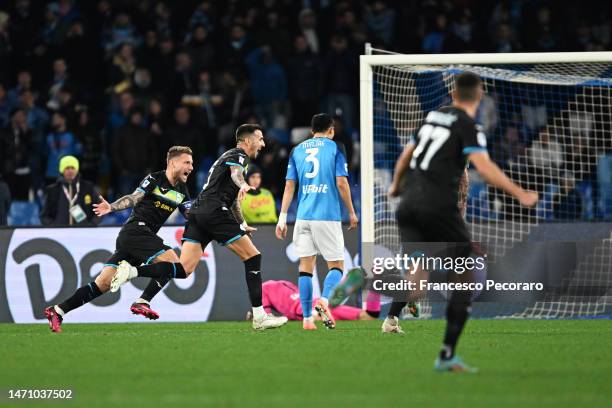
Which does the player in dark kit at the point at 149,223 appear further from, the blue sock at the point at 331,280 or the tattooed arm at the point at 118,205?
the blue sock at the point at 331,280

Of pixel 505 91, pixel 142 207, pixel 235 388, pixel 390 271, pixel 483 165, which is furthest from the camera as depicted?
pixel 505 91

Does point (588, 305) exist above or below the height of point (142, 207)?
below

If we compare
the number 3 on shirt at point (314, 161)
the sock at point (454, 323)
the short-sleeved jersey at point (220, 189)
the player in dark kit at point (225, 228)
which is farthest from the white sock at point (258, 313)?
the sock at point (454, 323)

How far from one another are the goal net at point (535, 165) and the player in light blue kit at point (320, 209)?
1059 millimetres

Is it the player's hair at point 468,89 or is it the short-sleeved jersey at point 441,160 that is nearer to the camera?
the short-sleeved jersey at point 441,160

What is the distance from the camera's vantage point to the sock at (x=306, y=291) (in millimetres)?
12156

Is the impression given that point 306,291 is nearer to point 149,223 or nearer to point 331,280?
point 331,280

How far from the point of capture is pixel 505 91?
60.1 feet

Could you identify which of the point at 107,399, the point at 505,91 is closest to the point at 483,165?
the point at 107,399

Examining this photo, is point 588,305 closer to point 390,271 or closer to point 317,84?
point 390,271

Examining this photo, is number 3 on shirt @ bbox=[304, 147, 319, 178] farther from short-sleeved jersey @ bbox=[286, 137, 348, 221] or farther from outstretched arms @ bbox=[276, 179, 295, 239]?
outstretched arms @ bbox=[276, 179, 295, 239]

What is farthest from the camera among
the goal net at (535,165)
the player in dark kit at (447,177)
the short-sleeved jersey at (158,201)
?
the goal net at (535,165)

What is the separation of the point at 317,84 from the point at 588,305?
6789 mm

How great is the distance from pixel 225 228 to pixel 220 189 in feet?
1.41
